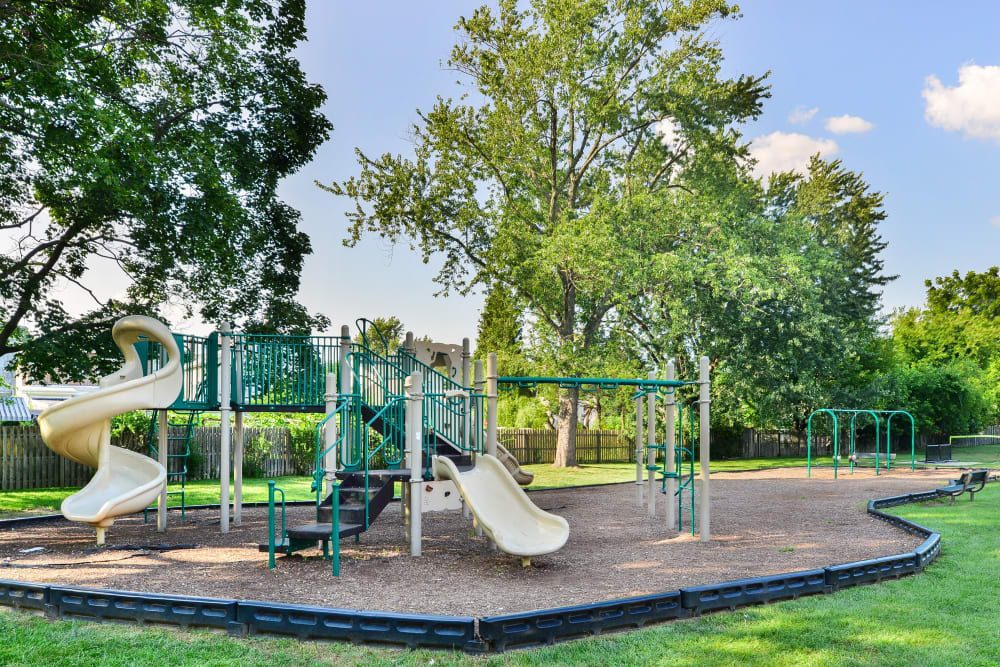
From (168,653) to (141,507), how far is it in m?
5.74

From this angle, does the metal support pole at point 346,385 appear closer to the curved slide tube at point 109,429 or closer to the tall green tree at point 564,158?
the curved slide tube at point 109,429

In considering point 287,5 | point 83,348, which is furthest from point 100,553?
point 287,5

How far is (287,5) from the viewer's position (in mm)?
19047

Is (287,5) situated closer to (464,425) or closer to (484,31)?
(484,31)

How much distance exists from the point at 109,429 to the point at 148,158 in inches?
206

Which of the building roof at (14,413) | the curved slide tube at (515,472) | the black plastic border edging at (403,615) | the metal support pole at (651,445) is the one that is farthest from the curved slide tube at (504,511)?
the building roof at (14,413)

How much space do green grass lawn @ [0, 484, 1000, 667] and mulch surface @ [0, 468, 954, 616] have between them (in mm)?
1208

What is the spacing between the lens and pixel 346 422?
11.0m

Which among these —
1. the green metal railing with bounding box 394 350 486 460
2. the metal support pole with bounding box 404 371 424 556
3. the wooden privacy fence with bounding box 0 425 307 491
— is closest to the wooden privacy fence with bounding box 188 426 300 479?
the wooden privacy fence with bounding box 0 425 307 491

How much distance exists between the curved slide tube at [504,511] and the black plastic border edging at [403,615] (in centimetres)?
239

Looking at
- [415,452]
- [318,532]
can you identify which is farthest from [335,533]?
[415,452]

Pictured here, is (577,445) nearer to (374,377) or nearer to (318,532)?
(374,377)

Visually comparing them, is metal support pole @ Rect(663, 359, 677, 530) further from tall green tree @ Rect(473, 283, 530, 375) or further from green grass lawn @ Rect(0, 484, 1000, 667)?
tall green tree @ Rect(473, 283, 530, 375)

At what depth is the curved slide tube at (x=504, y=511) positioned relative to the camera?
843cm
